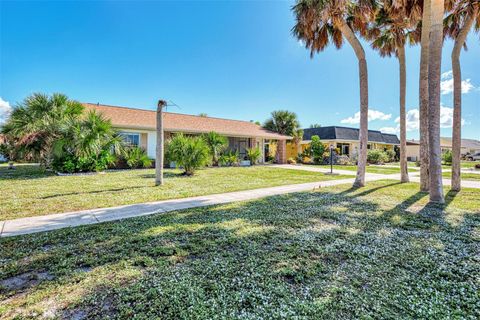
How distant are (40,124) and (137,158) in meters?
5.30

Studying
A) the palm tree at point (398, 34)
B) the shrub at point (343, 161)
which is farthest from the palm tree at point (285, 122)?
the palm tree at point (398, 34)

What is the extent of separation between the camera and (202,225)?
4.61m

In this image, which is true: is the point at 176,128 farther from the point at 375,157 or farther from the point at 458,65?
the point at 375,157

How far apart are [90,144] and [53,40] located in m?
5.77

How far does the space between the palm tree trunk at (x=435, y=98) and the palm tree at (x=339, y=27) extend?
8.55 feet

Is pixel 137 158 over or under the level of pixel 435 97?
under

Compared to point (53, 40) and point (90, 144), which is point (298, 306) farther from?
point (53, 40)

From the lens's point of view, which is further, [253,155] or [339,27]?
[253,155]

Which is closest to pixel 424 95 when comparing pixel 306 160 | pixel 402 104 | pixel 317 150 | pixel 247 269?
pixel 402 104

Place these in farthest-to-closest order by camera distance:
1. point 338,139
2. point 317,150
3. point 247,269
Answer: point 338,139, point 317,150, point 247,269

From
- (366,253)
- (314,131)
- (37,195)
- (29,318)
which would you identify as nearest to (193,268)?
(29,318)

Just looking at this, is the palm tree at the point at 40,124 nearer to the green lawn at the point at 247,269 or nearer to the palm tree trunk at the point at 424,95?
the green lawn at the point at 247,269

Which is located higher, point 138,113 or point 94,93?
point 94,93

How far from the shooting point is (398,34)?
10.1 m
